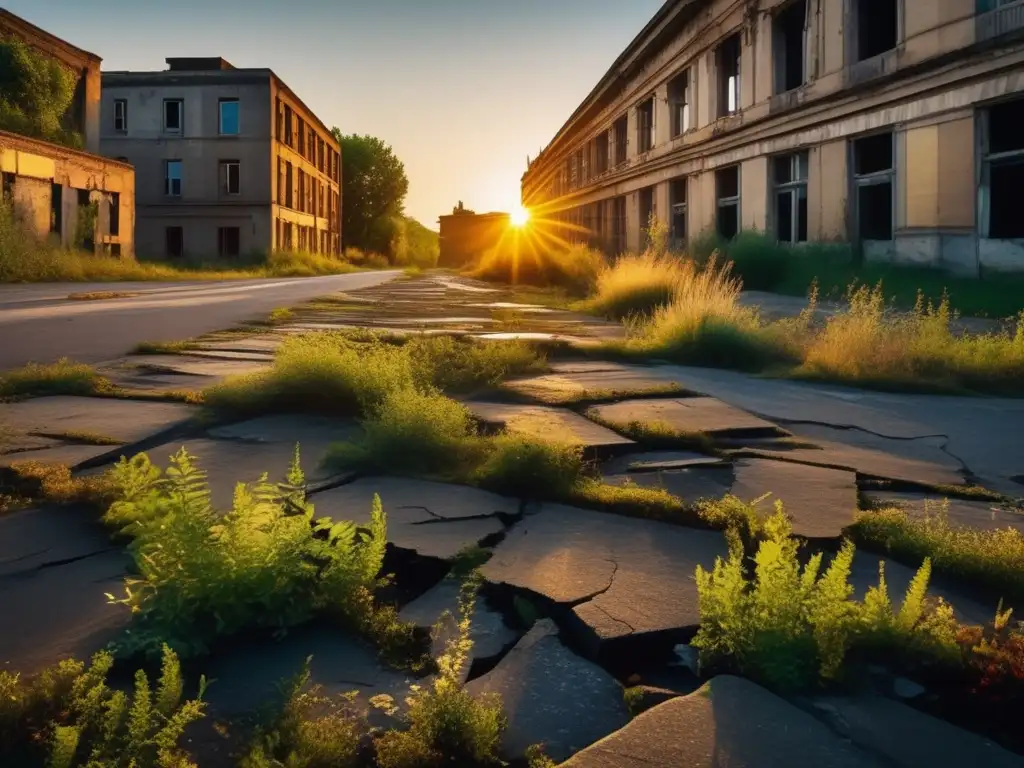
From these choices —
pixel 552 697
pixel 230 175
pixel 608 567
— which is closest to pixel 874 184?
pixel 608 567

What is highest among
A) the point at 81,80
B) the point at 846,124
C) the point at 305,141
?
the point at 305,141

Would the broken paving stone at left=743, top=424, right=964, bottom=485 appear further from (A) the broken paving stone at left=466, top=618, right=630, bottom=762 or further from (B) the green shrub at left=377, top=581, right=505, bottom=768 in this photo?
(B) the green shrub at left=377, top=581, right=505, bottom=768

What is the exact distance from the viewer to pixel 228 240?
40.1 metres

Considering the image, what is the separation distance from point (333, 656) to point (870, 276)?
12.7 m

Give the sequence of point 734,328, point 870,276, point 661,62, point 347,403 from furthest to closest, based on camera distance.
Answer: point 661,62
point 870,276
point 734,328
point 347,403

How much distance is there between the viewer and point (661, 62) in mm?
23562

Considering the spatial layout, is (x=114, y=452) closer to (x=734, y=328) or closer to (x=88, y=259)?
(x=734, y=328)

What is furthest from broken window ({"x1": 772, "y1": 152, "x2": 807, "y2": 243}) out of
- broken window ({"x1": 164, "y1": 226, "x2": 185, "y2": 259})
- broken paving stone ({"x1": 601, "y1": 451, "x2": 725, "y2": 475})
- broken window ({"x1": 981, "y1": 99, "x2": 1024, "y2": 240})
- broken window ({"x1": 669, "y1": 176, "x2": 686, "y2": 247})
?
broken window ({"x1": 164, "y1": 226, "x2": 185, "y2": 259})

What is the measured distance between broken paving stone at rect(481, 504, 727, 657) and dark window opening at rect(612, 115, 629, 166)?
26.4 metres

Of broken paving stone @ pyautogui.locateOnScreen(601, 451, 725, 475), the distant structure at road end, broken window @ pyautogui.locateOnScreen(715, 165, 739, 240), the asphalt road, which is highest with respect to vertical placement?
the distant structure at road end

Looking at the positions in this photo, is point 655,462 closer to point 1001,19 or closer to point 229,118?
point 1001,19

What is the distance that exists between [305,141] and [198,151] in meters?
9.58

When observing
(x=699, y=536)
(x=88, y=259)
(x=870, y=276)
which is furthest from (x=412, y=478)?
(x=88, y=259)

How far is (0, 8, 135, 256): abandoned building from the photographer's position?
23531 millimetres
